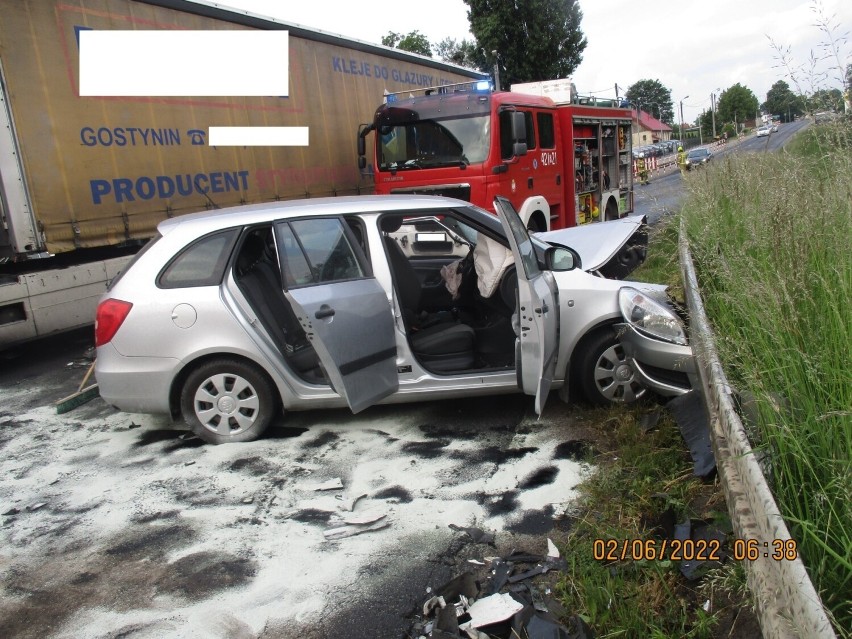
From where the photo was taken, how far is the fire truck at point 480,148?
8914 mm

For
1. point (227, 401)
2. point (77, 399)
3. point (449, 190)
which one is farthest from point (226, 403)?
point (449, 190)

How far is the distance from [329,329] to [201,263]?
1.08m

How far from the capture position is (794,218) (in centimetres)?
323

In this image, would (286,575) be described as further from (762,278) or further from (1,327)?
(1,327)

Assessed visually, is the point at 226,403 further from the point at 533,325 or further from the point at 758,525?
the point at 758,525

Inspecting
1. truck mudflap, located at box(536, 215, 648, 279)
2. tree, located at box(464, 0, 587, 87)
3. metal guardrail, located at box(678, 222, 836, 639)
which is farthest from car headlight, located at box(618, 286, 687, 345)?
tree, located at box(464, 0, 587, 87)

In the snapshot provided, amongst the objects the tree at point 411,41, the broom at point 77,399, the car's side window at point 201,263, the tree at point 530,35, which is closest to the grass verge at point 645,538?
the car's side window at point 201,263

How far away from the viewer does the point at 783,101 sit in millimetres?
4320

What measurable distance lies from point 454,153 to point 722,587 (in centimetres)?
713

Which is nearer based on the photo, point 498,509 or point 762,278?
point 762,278

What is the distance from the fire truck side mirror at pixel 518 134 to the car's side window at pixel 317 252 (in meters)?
4.94

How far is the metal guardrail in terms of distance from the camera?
72.3 inches

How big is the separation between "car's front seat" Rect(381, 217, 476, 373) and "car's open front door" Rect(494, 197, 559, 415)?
60 cm

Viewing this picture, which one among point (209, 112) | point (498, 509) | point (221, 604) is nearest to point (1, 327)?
point (209, 112)
